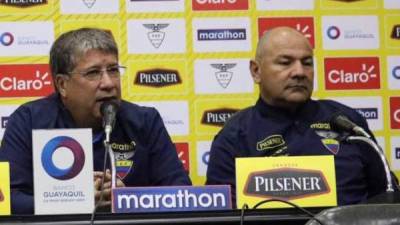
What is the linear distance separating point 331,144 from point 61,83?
0.98m

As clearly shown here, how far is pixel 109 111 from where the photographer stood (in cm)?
214

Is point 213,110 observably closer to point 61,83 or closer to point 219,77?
point 219,77

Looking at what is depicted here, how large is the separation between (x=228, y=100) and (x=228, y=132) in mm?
856

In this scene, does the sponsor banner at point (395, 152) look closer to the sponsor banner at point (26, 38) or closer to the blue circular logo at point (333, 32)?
the blue circular logo at point (333, 32)

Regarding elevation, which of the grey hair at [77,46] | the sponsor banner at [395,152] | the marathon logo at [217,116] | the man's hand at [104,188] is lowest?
the sponsor banner at [395,152]

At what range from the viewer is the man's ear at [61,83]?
2.46 m

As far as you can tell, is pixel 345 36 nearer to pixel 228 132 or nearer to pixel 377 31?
pixel 377 31

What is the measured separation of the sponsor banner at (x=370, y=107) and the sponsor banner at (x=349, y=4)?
45 centimetres

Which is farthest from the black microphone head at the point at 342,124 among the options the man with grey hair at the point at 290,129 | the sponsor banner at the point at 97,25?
the sponsor banner at the point at 97,25

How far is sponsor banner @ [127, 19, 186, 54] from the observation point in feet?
11.2

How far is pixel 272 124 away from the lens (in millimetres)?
2654

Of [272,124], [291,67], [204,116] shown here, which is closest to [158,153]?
[272,124]

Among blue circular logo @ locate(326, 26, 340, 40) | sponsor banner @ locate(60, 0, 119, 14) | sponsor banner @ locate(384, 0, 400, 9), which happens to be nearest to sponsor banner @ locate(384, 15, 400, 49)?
sponsor banner @ locate(384, 0, 400, 9)

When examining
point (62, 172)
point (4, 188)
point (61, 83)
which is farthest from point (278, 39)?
point (4, 188)
